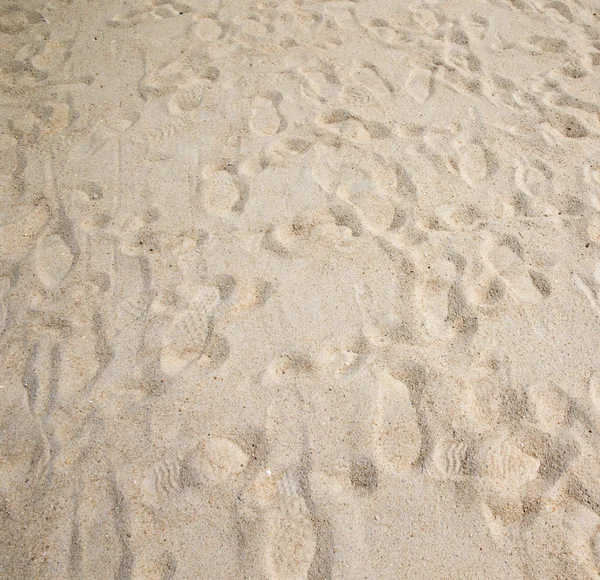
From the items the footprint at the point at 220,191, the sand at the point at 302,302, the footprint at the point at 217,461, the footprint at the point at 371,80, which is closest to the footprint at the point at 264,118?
the sand at the point at 302,302

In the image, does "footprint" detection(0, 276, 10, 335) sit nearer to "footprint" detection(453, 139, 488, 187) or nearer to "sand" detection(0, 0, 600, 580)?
"sand" detection(0, 0, 600, 580)

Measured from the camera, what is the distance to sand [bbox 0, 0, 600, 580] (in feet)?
6.28

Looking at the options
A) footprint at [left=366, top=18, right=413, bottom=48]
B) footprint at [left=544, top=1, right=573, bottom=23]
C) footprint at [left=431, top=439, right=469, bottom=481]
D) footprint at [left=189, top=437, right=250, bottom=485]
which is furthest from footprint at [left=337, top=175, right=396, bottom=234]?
footprint at [left=544, top=1, right=573, bottom=23]

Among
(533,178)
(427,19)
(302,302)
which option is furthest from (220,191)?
(427,19)

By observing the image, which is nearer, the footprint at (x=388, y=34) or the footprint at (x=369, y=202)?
the footprint at (x=369, y=202)

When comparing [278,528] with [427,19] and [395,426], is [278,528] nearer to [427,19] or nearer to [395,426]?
[395,426]

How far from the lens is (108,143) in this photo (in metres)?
3.09

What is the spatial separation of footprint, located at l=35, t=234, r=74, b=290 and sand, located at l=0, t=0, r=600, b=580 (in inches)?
0.4

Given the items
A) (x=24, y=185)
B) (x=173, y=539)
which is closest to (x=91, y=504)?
(x=173, y=539)

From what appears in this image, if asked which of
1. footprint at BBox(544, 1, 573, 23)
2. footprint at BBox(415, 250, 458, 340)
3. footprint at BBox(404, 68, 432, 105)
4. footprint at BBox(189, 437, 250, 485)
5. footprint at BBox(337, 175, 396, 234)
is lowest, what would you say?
footprint at BBox(189, 437, 250, 485)

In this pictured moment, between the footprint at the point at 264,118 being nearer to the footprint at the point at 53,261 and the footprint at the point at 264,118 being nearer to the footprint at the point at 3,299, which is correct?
the footprint at the point at 53,261

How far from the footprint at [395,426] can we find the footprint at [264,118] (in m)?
1.41

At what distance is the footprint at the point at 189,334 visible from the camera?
2279 mm

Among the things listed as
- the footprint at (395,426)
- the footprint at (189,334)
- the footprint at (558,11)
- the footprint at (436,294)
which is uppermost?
the footprint at (558,11)
